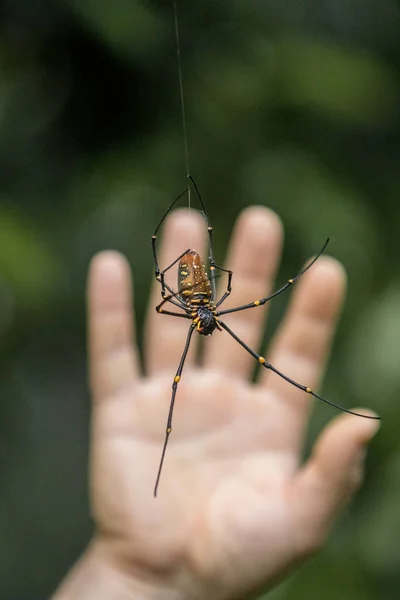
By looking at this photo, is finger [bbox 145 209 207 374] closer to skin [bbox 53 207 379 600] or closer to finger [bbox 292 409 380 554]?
skin [bbox 53 207 379 600]

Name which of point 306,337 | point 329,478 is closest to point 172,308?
point 306,337

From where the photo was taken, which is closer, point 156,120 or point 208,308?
point 208,308

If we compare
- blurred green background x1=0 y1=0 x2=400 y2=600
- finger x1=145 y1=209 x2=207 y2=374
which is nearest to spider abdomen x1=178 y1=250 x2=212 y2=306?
finger x1=145 y1=209 x2=207 y2=374

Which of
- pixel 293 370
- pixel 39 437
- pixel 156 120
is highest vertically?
pixel 156 120

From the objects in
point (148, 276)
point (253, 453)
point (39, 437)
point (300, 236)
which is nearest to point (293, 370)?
point (253, 453)

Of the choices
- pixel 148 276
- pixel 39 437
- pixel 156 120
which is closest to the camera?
pixel 156 120

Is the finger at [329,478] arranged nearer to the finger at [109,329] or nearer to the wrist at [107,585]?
the wrist at [107,585]

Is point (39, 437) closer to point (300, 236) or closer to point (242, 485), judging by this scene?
point (242, 485)
